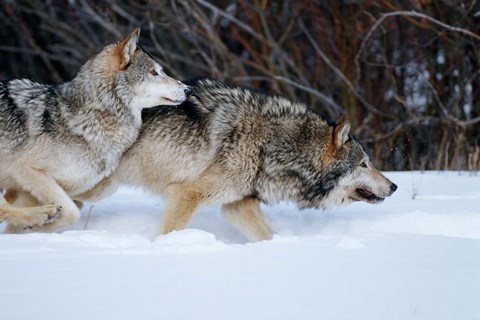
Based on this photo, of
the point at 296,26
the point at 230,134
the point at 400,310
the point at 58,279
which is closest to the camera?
the point at 400,310

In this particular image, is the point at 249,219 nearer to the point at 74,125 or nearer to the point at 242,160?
the point at 242,160

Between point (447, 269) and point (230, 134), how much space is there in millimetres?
2172

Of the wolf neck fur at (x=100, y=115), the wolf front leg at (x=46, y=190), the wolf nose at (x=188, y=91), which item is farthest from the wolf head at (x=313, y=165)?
the wolf front leg at (x=46, y=190)

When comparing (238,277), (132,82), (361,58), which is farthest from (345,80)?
(238,277)

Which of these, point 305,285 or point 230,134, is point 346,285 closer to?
point 305,285

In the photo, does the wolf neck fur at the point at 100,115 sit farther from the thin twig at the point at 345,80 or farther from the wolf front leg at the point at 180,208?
the thin twig at the point at 345,80

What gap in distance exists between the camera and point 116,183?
5.75m

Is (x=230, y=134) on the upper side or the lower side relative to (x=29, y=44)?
upper

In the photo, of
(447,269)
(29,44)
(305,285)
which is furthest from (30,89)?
(29,44)

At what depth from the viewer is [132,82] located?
5461 millimetres

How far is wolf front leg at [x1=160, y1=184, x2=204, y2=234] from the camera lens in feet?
17.6

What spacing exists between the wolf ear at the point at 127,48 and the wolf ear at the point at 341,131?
64.2 inches

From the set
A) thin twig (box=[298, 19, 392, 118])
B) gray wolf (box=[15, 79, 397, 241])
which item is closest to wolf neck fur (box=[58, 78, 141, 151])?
gray wolf (box=[15, 79, 397, 241])

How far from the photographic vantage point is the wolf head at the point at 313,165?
5.66m
